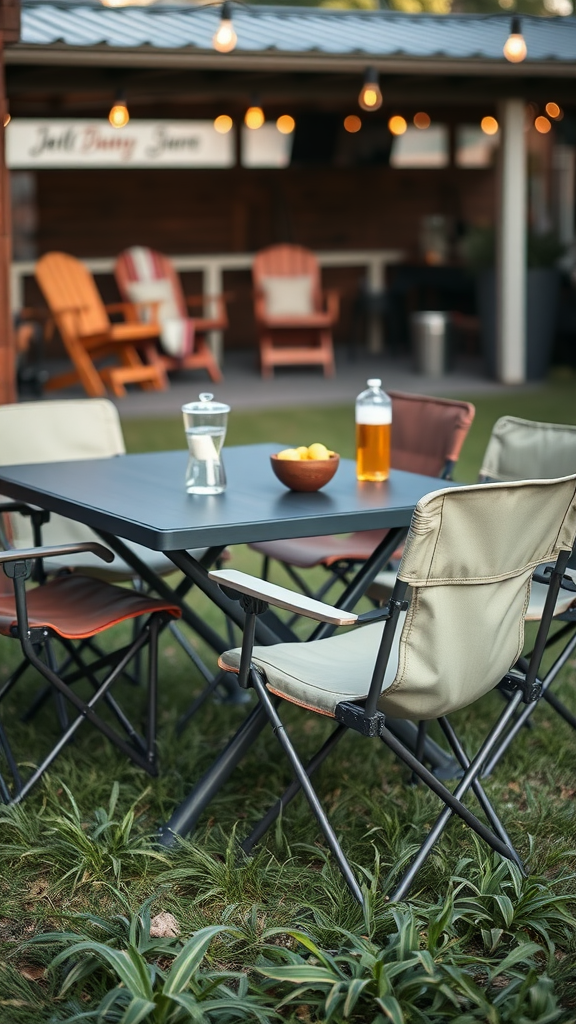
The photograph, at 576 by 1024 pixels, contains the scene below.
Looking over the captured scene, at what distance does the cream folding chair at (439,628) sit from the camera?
2494mm

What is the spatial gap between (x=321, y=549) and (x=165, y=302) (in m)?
6.92

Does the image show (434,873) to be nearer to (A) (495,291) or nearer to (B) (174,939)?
(B) (174,939)

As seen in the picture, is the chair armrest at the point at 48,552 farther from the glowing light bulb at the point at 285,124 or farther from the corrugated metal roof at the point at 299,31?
the glowing light bulb at the point at 285,124

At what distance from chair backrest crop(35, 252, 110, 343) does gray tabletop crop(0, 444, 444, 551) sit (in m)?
5.72

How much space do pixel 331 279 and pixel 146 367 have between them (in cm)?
430

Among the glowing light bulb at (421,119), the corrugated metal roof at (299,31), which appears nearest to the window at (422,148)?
the glowing light bulb at (421,119)

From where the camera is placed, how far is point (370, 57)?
27.9 feet

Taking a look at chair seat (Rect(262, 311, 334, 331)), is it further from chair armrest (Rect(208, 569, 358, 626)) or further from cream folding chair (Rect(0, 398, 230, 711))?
chair armrest (Rect(208, 569, 358, 626))

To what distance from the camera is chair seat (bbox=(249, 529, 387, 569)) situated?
370cm

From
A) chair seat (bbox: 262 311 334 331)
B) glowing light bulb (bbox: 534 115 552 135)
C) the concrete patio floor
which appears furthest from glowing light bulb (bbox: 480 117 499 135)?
chair seat (bbox: 262 311 334 331)

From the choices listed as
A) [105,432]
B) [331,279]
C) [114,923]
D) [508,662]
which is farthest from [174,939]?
[331,279]

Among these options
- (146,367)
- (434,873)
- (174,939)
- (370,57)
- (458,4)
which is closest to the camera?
(174,939)

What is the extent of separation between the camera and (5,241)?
5305mm

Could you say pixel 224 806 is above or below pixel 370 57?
below
